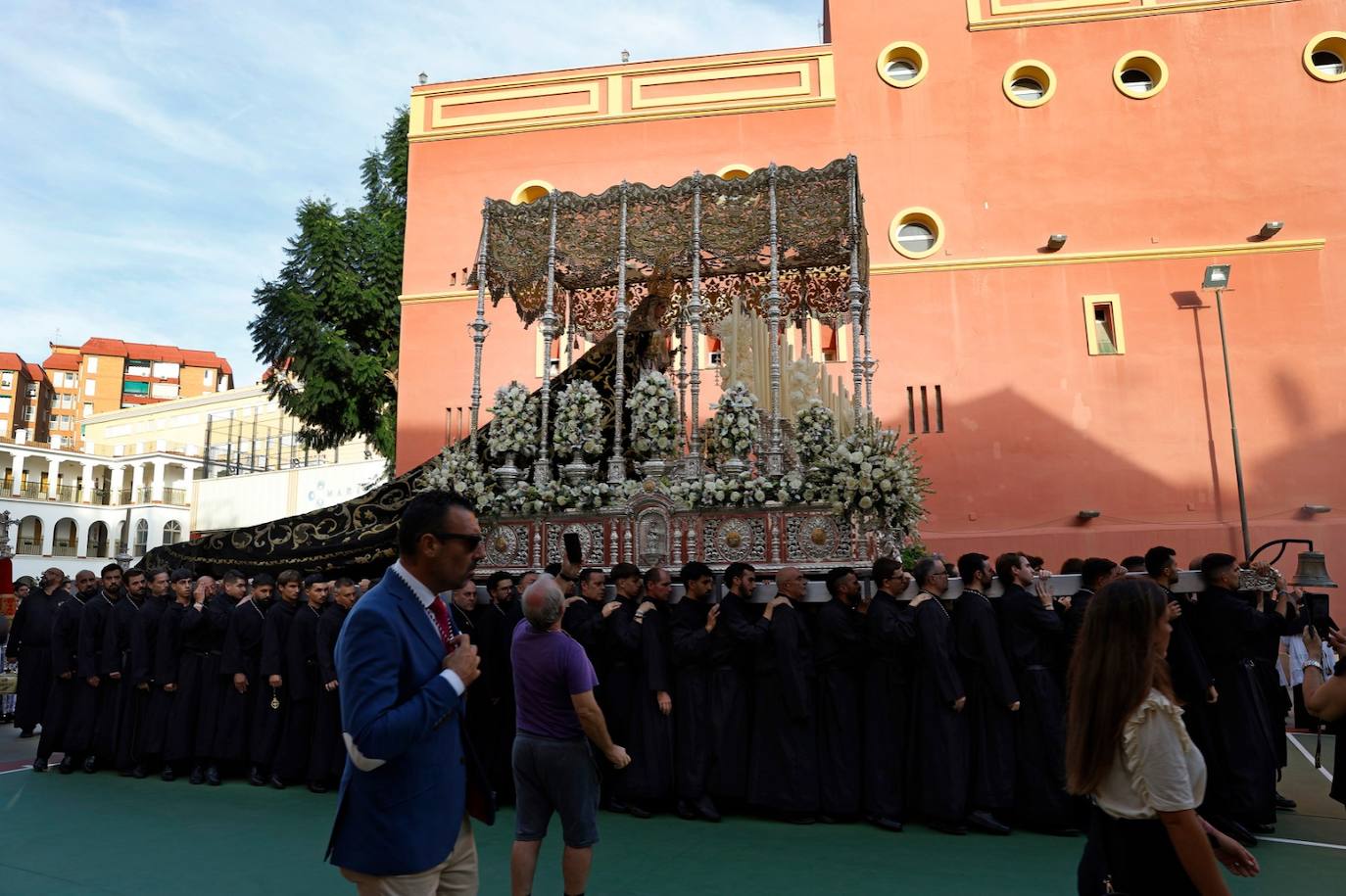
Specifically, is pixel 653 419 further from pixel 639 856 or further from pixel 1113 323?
pixel 1113 323

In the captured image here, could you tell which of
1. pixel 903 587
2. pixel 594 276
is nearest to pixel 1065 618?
pixel 903 587

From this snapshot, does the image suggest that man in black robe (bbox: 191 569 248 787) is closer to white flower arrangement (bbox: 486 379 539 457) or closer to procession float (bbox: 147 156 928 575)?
procession float (bbox: 147 156 928 575)

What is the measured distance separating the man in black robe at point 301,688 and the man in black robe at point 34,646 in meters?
4.02

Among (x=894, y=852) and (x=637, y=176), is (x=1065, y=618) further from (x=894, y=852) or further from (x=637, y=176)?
(x=637, y=176)

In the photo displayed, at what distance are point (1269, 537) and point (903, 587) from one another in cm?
1112

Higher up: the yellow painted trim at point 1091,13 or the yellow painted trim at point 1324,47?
the yellow painted trim at point 1091,13

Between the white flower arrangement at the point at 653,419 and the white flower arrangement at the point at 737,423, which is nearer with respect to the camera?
the white flower arrangement at the point at 737,423

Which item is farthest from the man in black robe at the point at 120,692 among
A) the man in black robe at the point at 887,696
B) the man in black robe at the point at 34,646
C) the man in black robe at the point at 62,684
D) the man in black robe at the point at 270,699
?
the man in black robe at the point at 887,696

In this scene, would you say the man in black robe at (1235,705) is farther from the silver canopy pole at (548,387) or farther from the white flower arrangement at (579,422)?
the silver canopy pole at (548,387)

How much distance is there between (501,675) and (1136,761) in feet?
16.3

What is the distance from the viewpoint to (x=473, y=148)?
59.0ft

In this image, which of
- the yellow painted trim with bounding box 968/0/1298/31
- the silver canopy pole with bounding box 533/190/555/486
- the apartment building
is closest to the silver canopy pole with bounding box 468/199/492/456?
the silver canopy pole with bounding box 533/190/555/486

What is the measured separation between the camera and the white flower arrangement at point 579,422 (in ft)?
28.2

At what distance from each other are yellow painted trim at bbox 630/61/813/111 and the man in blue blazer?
16008 mm
